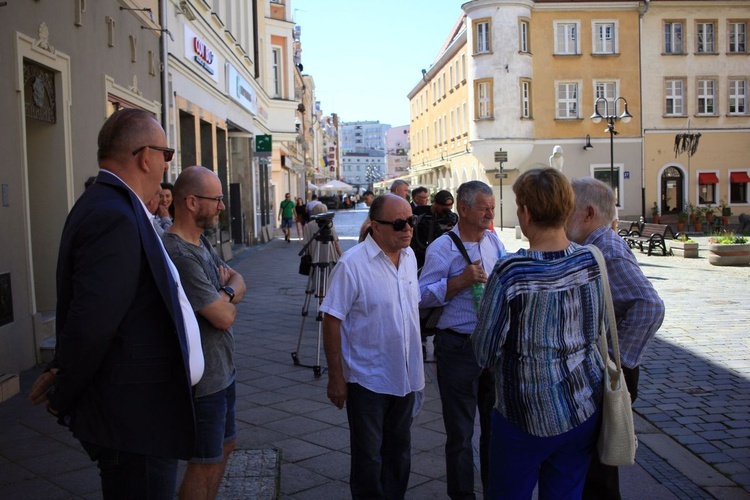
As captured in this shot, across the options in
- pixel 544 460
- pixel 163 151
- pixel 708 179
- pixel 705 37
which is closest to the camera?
pixel 163 151

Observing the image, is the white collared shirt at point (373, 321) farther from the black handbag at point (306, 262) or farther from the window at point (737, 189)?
the window at point (737, 189)

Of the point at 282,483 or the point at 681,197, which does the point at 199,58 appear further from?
the point at 681,197

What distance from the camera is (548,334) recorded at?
9.39 feet

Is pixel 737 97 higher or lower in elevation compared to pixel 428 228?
higher

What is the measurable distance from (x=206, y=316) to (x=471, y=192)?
1792mm

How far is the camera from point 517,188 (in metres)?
3.09

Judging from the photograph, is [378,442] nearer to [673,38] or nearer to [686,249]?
[686,249]

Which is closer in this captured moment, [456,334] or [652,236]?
[456,334]

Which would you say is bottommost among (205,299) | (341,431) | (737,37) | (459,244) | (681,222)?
(341,431)

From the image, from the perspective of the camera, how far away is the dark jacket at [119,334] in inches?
94.6

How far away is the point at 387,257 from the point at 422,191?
557 centimetres

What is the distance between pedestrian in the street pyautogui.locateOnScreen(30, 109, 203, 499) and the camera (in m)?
2.41

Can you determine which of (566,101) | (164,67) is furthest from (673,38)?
(164,67)

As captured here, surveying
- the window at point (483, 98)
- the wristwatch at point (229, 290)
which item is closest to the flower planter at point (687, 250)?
the wristwatch at point (229, 290)
